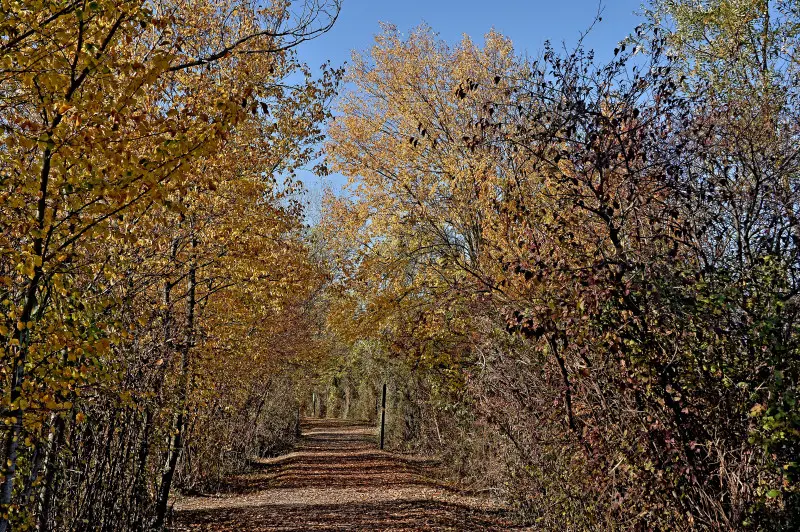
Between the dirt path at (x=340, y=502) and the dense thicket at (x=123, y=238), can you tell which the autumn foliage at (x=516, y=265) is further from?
the dirt path at (x=340, y=502)

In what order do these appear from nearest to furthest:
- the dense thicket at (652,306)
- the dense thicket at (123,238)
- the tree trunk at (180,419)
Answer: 1. the dense thicket at (123,238)
2. the dense thicket at (652,306)
3. the tree trunk at (180,419)

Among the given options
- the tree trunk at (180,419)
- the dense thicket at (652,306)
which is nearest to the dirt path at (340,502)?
the tree trunk at (180,419)

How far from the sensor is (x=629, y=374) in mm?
5422

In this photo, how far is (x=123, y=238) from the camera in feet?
12.9

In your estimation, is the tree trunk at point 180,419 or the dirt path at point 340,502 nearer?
the tree trunk at point 180,419

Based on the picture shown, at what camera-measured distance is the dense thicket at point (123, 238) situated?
12.3 ft

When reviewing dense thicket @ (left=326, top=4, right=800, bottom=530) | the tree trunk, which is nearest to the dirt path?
the tree trunk

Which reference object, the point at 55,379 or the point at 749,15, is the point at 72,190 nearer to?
the point at 55,379

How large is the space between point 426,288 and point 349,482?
255 inches

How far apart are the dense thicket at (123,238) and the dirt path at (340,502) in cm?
161

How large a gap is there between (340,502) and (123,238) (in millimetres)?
10764

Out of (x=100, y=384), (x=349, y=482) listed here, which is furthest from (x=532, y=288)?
(x=349, y=482)

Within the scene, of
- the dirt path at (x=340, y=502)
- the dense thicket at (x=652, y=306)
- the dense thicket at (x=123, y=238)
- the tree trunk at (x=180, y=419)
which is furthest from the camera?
the dirt path at (x=340, y=502)

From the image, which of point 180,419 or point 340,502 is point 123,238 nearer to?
point 180,419
